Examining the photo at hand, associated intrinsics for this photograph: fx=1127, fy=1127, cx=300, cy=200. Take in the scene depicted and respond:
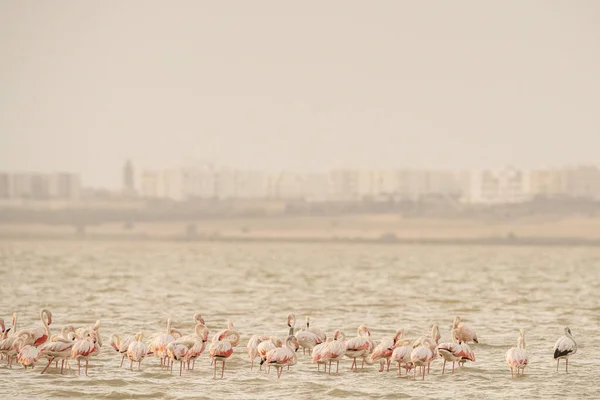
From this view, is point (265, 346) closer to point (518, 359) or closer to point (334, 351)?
point (334, 351)

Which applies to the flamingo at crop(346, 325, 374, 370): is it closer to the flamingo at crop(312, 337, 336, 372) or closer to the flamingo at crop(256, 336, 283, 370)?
the flamingo at crop(312, 337, 336, 372)

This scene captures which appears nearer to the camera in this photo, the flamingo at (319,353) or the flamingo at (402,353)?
the flamingo at (402,353)

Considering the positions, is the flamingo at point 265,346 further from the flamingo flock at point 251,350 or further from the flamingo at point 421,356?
the flamingo at point 421,356

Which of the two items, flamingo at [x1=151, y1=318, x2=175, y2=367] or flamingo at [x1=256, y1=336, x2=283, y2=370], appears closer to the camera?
flamingo at [x1=256, y1=336, x2=283, y2=370]

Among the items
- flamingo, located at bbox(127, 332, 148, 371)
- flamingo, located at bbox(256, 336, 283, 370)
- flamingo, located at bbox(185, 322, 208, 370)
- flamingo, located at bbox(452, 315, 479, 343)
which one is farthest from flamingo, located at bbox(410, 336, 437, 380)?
flamingo, located at bbox(127, 332, 148, 371)

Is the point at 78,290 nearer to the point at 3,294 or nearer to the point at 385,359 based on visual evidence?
the point at 3,294

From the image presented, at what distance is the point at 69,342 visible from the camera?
911 inches

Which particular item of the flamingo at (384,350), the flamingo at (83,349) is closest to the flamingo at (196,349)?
the flamingo at (83,349)

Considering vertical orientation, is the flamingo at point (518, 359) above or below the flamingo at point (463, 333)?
below

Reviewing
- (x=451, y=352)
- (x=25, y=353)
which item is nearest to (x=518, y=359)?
(x=451, y=352)

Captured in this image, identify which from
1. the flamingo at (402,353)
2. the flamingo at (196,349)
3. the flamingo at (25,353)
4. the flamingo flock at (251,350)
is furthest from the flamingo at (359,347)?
the flamingo at (25,353)

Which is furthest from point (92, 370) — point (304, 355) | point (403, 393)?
point (403, 393)

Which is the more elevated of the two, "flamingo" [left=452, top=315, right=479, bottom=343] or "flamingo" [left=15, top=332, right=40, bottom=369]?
"flamingo" [left=452, top=315, right=479, bottom=343]

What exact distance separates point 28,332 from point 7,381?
5.87 ft
